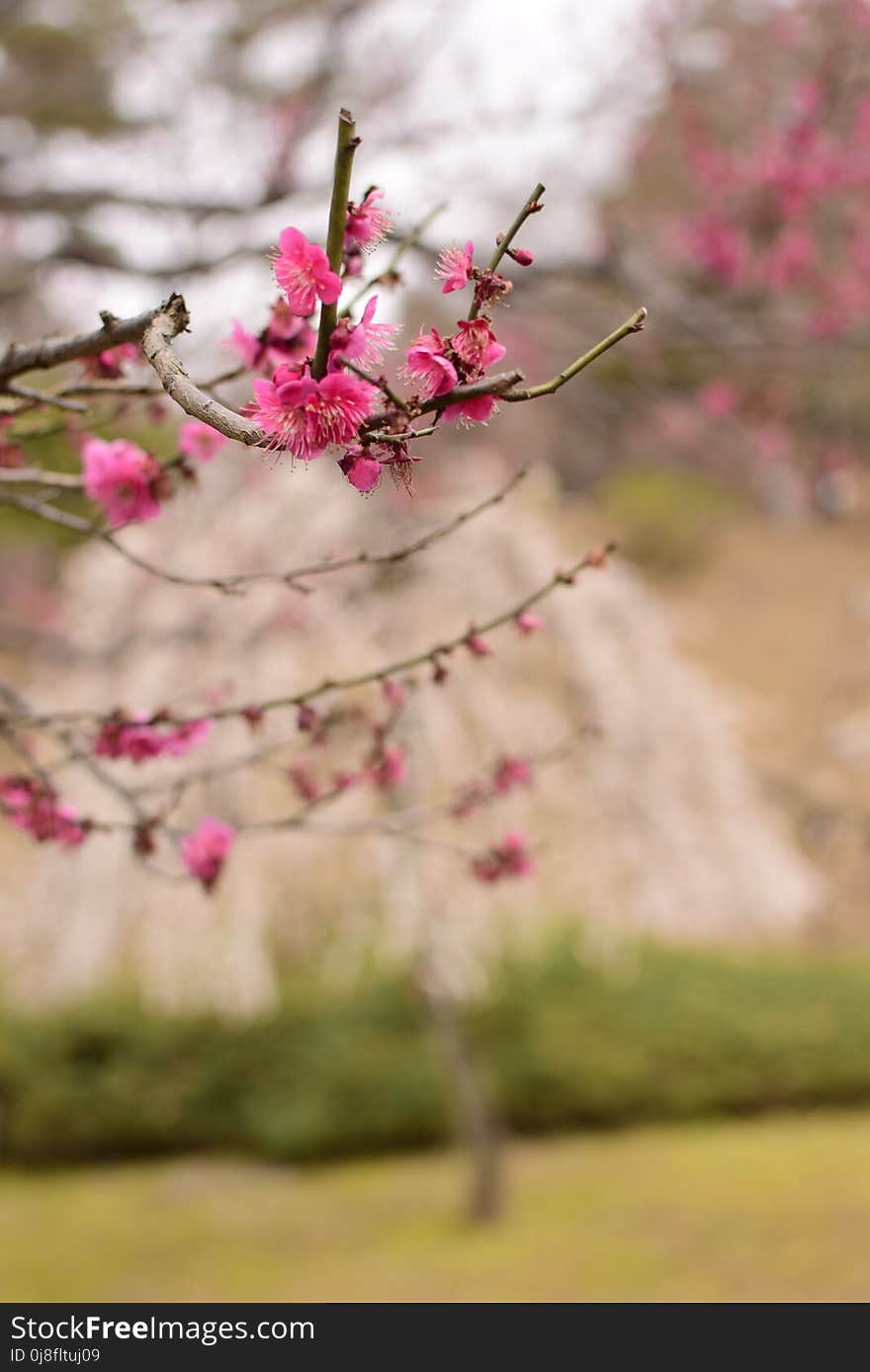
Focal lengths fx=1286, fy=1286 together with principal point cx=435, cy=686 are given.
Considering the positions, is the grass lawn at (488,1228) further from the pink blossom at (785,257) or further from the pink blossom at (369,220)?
the pink blossom at (369,220)

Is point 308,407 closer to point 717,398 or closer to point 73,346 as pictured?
point 73,346

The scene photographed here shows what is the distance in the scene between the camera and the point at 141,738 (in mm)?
2117

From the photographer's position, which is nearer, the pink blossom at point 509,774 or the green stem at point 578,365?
the green stem at point 578,365

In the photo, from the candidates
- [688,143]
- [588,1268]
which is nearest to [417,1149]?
[588,1268]

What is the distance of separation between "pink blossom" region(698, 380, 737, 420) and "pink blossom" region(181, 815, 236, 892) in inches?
209

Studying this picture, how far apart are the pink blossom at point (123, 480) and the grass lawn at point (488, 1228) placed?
5502mm

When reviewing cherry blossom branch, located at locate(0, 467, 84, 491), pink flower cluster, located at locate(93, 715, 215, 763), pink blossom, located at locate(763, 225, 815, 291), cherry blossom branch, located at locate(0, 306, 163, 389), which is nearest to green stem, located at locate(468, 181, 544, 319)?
cherry blossom branch, located at locate(0, 306, 163, 389)

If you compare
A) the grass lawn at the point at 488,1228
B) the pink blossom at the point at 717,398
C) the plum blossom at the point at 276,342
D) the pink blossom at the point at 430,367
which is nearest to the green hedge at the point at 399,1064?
the grass lawn at the point at 488,1228

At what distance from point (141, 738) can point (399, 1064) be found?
8.32 meters

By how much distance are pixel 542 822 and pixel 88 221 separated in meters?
3.96

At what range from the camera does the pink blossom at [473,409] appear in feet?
3.45

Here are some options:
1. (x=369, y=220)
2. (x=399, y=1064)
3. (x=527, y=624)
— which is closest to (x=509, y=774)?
(x=527, y=624)

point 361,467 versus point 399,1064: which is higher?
point 399,1064

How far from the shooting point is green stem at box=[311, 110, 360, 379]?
0.99 m
